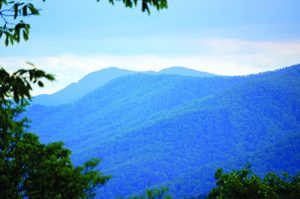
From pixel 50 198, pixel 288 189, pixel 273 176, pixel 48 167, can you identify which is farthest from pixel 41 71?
pixel 273 176

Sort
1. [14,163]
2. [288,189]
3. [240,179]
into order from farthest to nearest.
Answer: [240,179]
[288,189]
[14,163]

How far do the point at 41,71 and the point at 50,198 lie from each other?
8357 millimetres

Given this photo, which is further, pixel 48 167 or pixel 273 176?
pixel 273 176

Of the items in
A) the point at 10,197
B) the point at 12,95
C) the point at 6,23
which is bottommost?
the point at 12,95

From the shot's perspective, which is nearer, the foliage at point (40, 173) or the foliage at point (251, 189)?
the foliage at point (40, 173)

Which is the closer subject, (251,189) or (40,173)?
(40,173)

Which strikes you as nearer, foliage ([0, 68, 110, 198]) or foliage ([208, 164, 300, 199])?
foliage ([0, 68, 110, 198])

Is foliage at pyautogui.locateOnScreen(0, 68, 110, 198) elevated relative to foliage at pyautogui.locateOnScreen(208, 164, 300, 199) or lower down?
lower down

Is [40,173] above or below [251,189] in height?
below

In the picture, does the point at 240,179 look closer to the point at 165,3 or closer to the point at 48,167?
the point at 48,167

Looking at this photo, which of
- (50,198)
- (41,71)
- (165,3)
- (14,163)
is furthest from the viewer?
(14,163)

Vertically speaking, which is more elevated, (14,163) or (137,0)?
(14,163)

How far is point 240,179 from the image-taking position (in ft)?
104

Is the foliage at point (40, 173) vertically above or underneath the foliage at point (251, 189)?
underneath
